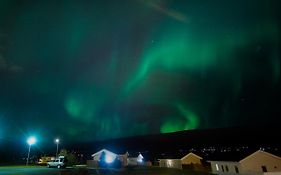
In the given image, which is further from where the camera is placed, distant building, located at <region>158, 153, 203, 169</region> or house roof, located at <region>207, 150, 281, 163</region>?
distant building, located at <region>158, 153, 203, 169</region>

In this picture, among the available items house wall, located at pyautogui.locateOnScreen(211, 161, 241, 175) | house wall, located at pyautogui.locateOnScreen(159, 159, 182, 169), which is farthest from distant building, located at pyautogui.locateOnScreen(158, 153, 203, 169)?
house wall, located at pyautogui.locateOnScreen(211, 161, 241, 175)

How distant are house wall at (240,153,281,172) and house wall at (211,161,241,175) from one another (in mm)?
1439

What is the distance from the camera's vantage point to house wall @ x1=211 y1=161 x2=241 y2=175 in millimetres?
52419

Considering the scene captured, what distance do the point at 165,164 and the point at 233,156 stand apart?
43580mm

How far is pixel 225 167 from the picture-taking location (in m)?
56.3

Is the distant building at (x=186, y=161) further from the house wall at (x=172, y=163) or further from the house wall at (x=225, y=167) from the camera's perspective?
the house wall at (x=225, y=167)

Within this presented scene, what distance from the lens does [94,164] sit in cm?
7775

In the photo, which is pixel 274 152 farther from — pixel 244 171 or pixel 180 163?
pixel 180 163

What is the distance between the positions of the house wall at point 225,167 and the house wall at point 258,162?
1439mm

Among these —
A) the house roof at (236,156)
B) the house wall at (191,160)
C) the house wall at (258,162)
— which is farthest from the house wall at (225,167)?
the house wall at (191,160)

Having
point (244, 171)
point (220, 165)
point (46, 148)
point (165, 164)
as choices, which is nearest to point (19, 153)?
point (46, 148)

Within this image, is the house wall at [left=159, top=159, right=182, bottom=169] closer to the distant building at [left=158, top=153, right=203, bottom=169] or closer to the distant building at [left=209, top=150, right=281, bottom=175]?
the distant building at [left=158, top=153, right=203, bottom=169]

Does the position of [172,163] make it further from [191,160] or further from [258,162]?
[258,162]

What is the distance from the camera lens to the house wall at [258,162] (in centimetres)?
4967
